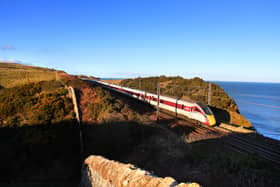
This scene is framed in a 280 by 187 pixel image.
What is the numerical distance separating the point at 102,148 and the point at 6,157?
7363 mm

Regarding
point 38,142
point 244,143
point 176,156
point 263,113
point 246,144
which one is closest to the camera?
point 176,156

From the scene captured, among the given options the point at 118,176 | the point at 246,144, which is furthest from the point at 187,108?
the point at 118,176

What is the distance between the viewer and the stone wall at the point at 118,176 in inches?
187

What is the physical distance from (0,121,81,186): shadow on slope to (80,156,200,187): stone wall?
168 inches

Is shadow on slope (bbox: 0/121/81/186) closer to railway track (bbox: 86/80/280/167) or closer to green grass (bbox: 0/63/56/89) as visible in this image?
railway track (bbox: 86/80/280/167)

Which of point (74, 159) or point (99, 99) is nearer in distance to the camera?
point (74, 159)

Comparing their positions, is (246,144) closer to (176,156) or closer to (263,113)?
(176,156)

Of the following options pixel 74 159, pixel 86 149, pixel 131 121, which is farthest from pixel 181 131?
pixel 74 159

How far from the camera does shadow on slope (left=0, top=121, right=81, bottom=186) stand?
37.6 feet

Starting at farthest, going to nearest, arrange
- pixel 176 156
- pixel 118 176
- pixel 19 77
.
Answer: pixel 19 77
pixel 176 156
pixel 118 176

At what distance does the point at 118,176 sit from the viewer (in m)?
6.05

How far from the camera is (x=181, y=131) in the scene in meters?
16.1

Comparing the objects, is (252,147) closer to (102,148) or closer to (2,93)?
(102,148)

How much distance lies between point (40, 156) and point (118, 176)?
9957 millimetres
